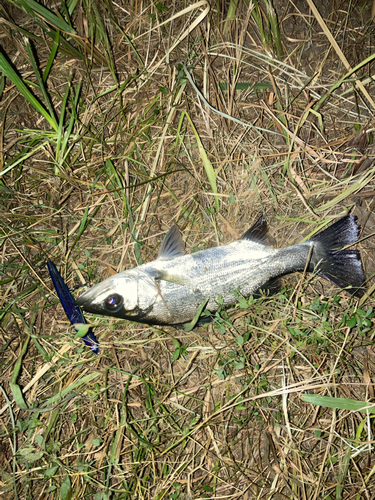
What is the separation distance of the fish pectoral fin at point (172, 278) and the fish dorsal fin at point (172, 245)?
0.16 meters

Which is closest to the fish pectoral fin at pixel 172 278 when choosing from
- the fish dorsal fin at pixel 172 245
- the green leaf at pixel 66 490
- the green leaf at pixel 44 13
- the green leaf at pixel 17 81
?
the fish dorsal fin at pixel 172 245

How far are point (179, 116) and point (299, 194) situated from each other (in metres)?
1.28

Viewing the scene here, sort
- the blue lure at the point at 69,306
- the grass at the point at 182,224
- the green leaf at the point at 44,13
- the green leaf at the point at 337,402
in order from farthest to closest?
the blue lure at the point at 69,306, the grass at the point at 182,224, the green leaf at the point at 44,13, the green leaf at the point at 337,402

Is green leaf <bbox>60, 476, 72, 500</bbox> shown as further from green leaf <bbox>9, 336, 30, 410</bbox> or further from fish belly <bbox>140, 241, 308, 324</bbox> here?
fish belly <bbox>140, 241, 308, 324</bbox>

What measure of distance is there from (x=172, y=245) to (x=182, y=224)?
0.27 metres

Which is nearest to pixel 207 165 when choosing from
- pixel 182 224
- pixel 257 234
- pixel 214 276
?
pixel 182 224

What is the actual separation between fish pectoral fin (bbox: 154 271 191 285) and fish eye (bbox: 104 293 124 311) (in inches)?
13.1

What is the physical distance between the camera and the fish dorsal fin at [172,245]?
2887 millimetres

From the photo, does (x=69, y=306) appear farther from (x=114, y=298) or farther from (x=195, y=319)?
(x=195, y=319)

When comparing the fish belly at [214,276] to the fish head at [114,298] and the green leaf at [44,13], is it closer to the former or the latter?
the fish head at [114,298]

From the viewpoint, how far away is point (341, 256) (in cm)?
279

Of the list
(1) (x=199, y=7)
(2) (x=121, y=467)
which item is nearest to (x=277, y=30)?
(1) (x=199, y=7)

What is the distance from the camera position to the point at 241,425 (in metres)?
2.92

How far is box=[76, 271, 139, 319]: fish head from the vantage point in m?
2.72
